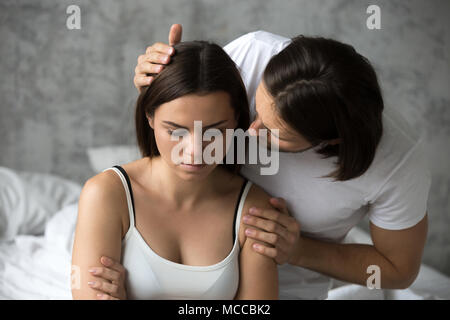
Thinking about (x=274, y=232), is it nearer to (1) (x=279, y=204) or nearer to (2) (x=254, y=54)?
(1) (x=279, y=204)

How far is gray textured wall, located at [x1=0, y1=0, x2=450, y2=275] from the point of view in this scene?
221 centimetres

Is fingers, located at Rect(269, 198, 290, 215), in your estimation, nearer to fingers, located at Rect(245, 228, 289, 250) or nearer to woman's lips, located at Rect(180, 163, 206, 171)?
fingers, located at Rect(245, 228, 289, 250)

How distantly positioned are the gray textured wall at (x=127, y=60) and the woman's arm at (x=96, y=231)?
4.28 ft

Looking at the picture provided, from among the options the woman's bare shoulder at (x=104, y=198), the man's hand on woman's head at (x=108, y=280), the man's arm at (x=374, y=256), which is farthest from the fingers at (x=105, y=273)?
the man's arm at (x=374, y=256)

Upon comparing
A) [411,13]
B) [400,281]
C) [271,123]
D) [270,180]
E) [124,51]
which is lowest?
[400,281]

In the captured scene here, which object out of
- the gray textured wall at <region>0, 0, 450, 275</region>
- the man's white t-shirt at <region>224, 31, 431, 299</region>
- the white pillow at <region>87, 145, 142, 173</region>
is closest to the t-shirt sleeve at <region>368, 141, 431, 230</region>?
the man's white t-shirt at <region>224, 31, 431, 299</region>

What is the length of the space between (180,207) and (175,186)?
0.17ft

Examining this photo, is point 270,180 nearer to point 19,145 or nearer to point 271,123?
point 271,123

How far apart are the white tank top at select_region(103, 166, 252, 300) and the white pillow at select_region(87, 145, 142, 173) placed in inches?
50.0

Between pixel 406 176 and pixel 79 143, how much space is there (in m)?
1.78

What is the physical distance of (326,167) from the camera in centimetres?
123

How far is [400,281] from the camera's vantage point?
4.39ft

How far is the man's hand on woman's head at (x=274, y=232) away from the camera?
1.16 m
